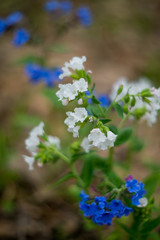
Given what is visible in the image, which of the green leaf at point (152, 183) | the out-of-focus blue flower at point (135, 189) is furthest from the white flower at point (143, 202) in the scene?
the green leaf at point (152, 183)

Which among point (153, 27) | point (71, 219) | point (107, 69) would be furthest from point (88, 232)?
point (153, 27)

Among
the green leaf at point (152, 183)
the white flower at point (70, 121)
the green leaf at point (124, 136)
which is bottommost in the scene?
the green leaf at point (152, 183)

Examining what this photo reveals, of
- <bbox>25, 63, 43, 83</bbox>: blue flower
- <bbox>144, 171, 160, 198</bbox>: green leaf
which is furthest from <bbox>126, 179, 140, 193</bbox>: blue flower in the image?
<bbox>25, 63, 43, 83</bbox>: blue flower

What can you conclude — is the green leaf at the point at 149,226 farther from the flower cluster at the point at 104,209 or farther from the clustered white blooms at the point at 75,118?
the clustered white blooms at the point at 75,118

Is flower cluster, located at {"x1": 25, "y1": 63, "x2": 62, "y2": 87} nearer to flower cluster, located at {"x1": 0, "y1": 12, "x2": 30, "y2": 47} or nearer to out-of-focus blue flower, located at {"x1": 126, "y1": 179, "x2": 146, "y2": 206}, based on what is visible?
flower cluster, located at {"x1": 0, "y1": 12, "x2": 30, "y2": 47}

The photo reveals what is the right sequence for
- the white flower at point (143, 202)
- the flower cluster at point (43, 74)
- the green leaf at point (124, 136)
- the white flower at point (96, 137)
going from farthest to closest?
the flower cluster at point (43, 74), the green leaf at point (124, 136), the white flower at point (143, 202), the white flower at point (96, 137)
